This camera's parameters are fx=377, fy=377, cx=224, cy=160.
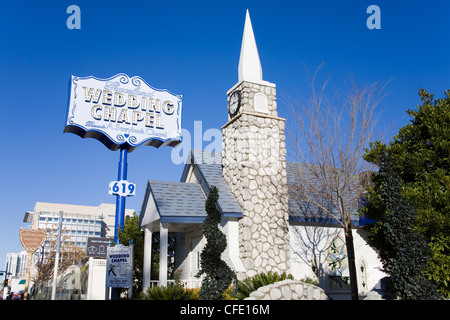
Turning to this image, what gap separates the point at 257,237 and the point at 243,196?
1848 mm

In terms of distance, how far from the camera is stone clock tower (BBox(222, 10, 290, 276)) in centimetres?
1608

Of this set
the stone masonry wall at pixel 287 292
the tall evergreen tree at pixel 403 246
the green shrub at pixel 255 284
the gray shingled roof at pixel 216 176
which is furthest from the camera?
the gray shingled roof at pixel 216 176

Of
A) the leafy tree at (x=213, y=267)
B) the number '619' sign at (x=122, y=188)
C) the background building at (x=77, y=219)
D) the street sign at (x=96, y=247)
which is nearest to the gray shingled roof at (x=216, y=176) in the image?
the number '619' sign at (x=122, y=188)

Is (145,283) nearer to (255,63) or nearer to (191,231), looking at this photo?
(191,231)

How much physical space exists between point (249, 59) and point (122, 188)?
9.48 metres

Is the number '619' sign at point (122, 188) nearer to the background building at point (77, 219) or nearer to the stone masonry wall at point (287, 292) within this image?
the stone masonry wall at point (287, 292)

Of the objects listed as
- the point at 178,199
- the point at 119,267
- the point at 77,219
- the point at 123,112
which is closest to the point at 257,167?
the point at 178,199

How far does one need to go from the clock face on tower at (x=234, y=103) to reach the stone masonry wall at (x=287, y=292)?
9876 millimetres

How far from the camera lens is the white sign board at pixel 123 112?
65.7ft

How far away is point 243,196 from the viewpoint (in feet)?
54.0

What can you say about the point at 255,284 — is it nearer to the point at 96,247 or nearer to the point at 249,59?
the point at 96,247

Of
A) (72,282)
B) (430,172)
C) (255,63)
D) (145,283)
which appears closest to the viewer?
(430,172)
